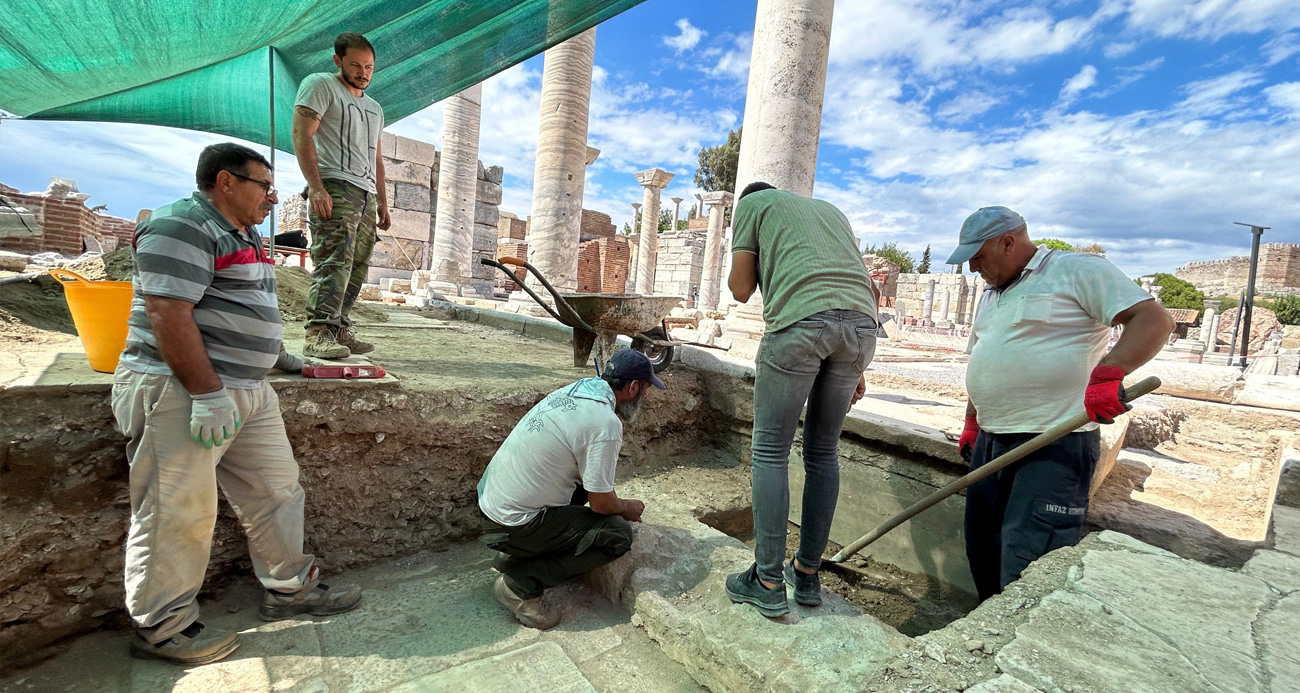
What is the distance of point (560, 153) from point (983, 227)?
26.8 feet

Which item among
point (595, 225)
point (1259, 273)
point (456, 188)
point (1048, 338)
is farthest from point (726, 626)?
point (1259, 273)

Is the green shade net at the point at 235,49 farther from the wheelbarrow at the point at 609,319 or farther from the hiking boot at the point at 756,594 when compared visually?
the hiking boot at the point at 756,594

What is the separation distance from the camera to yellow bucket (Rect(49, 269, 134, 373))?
1993 millimetres

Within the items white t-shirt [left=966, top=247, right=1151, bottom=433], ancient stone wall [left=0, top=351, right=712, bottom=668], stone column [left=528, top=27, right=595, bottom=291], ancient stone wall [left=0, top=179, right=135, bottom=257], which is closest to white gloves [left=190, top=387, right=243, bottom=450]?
ancient stone wall [left=0, top=351, right=712, bottom=668]

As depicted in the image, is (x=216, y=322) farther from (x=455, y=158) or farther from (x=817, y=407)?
(x=455, y=158)

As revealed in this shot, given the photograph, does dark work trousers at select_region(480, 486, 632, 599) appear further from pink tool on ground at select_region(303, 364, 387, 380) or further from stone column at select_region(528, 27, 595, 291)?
stone column at select_region(528, 27, 595, 291)

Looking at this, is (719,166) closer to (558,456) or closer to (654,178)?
(654,178)

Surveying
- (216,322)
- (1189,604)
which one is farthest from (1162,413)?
(216,322)

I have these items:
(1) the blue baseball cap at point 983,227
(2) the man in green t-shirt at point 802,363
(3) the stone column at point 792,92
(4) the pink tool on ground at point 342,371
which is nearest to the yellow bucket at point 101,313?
(4) the pink tool on ground at point 342,371

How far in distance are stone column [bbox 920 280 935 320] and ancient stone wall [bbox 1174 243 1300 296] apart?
14164 mm

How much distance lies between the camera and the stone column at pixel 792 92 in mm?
5473

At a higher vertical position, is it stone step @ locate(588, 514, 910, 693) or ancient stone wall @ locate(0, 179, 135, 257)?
ancient stone wall @ locate(0, 179, 135, 257)

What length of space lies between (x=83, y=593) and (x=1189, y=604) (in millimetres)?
3373

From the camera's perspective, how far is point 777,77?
557 centimetres
